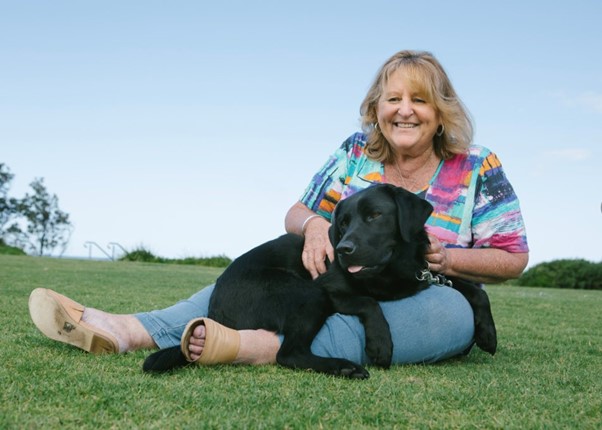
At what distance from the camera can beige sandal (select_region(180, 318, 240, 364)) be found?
2.70 metres

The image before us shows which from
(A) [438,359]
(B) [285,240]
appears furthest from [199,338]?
(A) [438,359]

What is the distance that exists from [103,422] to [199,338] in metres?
0.83

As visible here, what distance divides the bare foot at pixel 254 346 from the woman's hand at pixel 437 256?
0.92 meters

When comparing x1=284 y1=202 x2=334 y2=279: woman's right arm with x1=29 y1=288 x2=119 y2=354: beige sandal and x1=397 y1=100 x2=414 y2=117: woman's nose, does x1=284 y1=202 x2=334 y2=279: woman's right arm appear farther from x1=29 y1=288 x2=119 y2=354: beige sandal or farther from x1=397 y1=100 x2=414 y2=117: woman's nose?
x1=29 y1=288 x2=119 y2=354: beige sandal

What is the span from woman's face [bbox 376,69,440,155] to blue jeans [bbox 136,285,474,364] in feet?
3.17

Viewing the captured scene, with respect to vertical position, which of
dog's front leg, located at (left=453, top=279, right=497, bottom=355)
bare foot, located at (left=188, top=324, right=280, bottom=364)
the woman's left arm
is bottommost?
bare foot, located at (left=188, top=324, right=280, bottom=364)

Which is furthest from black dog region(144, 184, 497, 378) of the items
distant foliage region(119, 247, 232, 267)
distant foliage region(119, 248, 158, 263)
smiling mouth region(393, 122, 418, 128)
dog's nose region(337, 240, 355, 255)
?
distant foliage region(119, 248, 158, 263)

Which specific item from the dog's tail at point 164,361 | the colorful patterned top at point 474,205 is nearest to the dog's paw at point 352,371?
the dog's tail at point 164,361

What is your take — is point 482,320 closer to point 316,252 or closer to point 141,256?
point 316,252

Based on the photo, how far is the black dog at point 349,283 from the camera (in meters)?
2.96

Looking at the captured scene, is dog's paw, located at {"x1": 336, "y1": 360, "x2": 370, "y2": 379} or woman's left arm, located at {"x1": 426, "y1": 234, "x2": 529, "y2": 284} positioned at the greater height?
woman's left arm, located at {"x1": 426, "y1": 234, "x2": 529, "y2": 284}

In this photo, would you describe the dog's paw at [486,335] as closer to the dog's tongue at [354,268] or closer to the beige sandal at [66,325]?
the dog's tongue at [354,268]

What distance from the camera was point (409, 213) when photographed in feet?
10.6

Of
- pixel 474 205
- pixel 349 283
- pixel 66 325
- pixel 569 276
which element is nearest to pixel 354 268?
pixel 349 283
